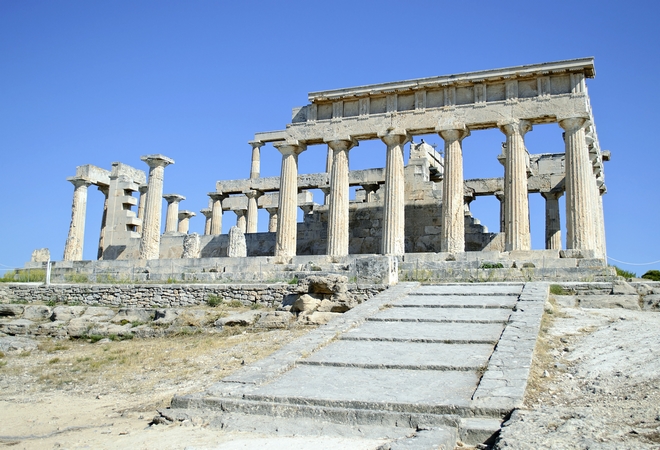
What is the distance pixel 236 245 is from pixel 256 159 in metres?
14.6

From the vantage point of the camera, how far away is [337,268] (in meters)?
21.0

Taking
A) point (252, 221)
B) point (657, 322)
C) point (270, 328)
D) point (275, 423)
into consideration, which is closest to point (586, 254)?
Result: point (657, 322)

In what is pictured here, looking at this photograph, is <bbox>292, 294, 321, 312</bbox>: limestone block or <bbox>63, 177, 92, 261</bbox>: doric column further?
<bbox>63, 177, 92, 261</bbox>: doric column

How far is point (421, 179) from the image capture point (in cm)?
2947

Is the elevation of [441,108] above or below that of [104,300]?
above

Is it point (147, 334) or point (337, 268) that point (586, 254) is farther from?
point (147, 334)

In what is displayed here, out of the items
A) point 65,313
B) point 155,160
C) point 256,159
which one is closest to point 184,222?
point 256,159

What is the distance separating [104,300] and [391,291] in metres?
9.10

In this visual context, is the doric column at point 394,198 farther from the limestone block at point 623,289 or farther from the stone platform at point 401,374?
the stone platform at point 401,374

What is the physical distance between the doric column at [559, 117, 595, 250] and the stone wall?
31.6 ft

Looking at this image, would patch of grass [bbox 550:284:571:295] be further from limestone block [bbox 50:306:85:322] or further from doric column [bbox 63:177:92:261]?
doric column [bbox 63:177:92:261]

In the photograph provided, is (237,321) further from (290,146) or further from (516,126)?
(516,126)

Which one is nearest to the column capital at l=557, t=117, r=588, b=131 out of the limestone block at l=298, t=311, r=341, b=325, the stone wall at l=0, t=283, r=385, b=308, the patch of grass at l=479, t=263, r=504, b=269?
the patch of grass at l=479, t=263, r=504, b=269

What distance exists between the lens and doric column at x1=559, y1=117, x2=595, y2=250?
21984 millimetres
